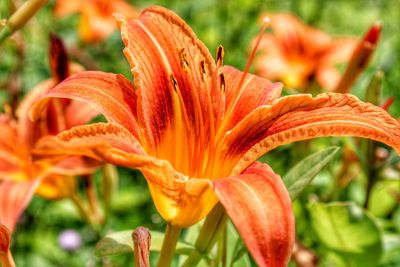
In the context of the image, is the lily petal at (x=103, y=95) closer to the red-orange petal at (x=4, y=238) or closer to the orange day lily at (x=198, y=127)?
the orange day lily at (x=198, y=127)

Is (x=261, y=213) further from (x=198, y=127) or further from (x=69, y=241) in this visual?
(x=69, y=241)

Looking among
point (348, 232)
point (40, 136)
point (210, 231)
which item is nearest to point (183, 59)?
point (210, 231)

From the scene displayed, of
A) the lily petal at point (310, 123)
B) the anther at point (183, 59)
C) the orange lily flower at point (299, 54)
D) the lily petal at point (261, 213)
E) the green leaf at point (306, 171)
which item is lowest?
the orange lily flower at point (299, 54)

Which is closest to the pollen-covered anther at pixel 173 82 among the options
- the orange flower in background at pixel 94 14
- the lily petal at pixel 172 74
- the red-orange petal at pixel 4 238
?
the lily petal at pixel 172 74

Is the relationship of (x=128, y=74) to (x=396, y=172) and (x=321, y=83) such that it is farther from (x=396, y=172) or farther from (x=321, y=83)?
(x=396, y=172)

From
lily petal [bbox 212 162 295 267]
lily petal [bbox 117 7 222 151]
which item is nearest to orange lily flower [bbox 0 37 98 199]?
lily petal [bbox 117 7 222 151]

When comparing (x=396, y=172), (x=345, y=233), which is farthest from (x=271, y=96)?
(x=396, y=172)

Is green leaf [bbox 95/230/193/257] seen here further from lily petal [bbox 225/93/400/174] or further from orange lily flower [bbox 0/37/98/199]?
orange lily flower [bbox 0/37/98/199]
